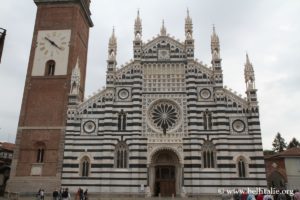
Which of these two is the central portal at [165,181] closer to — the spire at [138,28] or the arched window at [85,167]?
the arched window at [85,167]

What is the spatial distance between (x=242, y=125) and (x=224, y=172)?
16.0 feet

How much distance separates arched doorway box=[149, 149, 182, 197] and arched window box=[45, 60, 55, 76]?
1431 cm

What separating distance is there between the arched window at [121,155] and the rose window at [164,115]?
3564mm

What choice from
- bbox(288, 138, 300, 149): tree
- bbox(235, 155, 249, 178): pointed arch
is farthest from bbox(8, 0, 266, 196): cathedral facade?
bbox(288, 138, 300, 149): tree

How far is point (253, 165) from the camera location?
29.1 metres

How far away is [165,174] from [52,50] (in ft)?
58.9

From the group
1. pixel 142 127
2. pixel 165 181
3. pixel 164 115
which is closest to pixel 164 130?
pixel 164 115

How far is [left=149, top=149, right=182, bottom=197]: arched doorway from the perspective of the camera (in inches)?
1169

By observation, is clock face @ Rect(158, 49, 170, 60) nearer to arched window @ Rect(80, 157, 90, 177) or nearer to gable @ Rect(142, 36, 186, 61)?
gable @ Rect(142, 36, 186, 61)

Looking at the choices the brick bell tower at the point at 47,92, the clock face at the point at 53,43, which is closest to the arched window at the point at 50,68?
the brick bell tower at the point at 47,92

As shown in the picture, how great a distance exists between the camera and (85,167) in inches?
1192

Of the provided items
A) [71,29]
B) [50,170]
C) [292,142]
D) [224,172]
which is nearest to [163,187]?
[224,172]

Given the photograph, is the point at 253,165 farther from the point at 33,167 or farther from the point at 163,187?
the point at 33,167

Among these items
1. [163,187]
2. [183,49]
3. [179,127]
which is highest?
[183,49]
